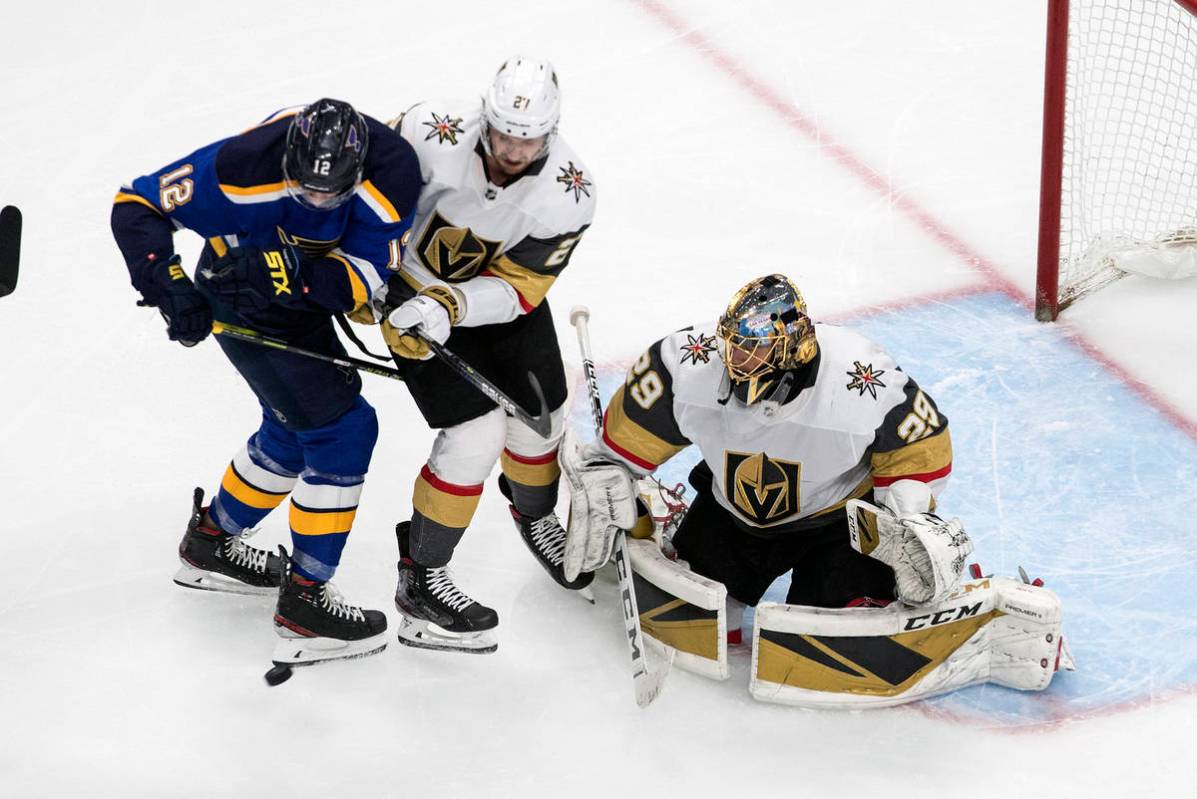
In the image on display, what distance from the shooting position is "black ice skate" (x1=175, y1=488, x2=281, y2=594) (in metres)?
3.55

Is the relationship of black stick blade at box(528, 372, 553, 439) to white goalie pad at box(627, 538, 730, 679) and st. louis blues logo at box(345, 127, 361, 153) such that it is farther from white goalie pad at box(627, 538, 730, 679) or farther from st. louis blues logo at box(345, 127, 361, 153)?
st. louis blues logo at box(345, 127, 361, 153)

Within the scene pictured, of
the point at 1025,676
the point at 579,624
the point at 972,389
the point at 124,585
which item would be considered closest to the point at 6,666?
the point at 124,585

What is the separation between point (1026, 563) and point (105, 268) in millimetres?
2673

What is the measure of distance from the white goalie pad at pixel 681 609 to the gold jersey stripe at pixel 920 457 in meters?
0.40

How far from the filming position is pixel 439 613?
3412 mm

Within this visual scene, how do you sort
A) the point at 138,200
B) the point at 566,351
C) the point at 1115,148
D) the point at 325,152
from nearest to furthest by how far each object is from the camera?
the point at 325,152
the point at 138,200
the point at 566,351
the point at 1115,148

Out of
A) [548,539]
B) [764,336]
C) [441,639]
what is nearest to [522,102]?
[764,336]

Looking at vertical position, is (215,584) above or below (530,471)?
below

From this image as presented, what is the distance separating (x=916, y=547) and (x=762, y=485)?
1.08 feet

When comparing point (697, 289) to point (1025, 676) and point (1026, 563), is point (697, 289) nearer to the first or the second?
point (1026, 563)

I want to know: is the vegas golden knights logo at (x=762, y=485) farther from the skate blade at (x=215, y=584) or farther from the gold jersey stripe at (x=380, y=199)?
the skate blade at (x=215, y=584)

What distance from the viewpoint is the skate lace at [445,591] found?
3.41 metres

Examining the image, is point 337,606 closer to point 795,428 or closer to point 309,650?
point 309,650

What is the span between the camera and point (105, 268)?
4684 mm
